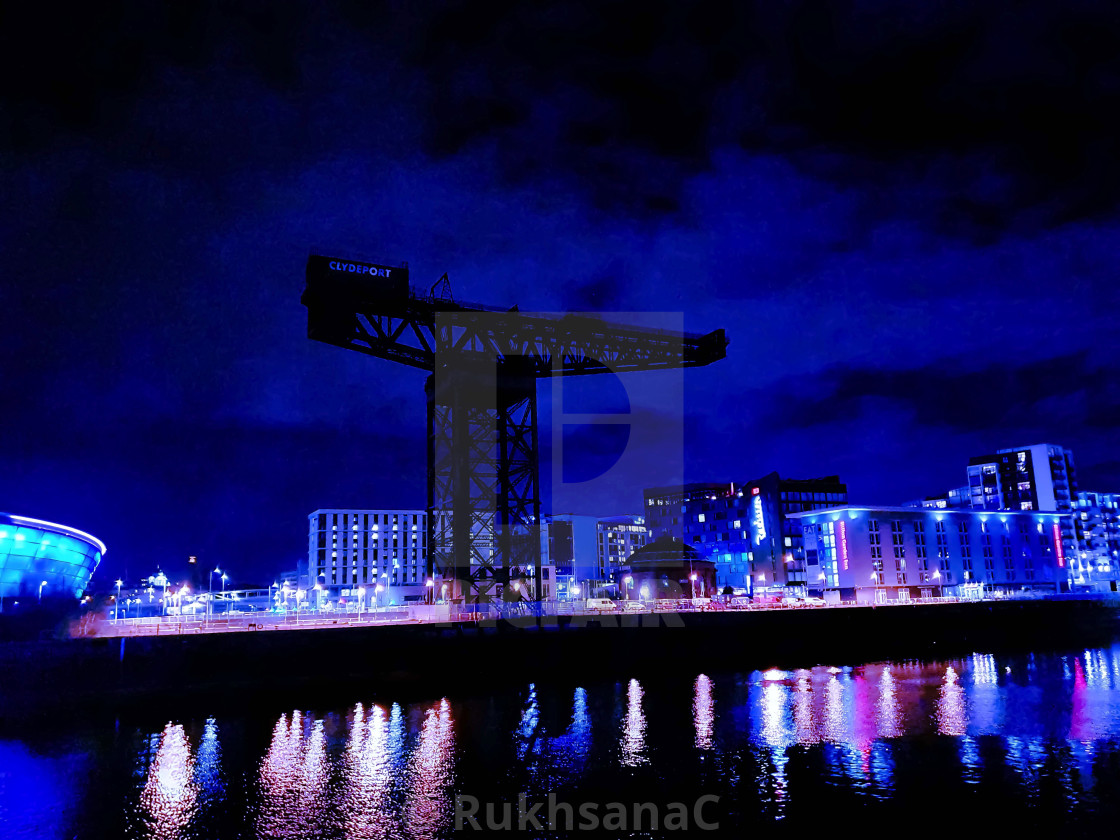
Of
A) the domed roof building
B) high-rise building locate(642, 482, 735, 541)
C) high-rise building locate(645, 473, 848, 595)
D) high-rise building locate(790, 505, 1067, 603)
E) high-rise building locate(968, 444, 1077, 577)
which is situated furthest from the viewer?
high-rise building locate(968, 444, 1077, 577)

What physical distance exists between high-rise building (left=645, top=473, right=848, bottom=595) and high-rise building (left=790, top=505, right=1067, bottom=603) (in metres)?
6.20

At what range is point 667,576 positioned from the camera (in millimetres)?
60562

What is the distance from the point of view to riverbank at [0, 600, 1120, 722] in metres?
29.4

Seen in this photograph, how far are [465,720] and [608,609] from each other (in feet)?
52.7

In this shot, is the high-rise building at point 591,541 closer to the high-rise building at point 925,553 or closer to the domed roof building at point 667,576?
the high-rise building at point 925,553

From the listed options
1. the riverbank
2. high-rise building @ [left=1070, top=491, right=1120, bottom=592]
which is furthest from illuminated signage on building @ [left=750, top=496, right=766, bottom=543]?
high-rise building @ [left=1070, top=491, right=1120, bottom=592]

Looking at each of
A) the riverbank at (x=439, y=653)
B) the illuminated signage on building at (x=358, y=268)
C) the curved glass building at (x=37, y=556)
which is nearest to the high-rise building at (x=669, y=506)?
the riverbank at (x=439, y=653)

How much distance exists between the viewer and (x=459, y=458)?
128ft

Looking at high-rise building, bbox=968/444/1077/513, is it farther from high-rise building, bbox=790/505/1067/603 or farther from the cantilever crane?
the cantilever crane

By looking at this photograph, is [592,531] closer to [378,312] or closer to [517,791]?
[378,312]

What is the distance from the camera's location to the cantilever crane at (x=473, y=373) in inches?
1441

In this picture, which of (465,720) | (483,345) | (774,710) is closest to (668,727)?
(774,710)

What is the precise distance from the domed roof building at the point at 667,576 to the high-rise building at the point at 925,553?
12.5 metres

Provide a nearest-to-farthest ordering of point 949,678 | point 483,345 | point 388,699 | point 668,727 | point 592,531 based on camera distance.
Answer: point 668,727 < point 388,699 < point 949,678 < point 483,345 < point 592,531
